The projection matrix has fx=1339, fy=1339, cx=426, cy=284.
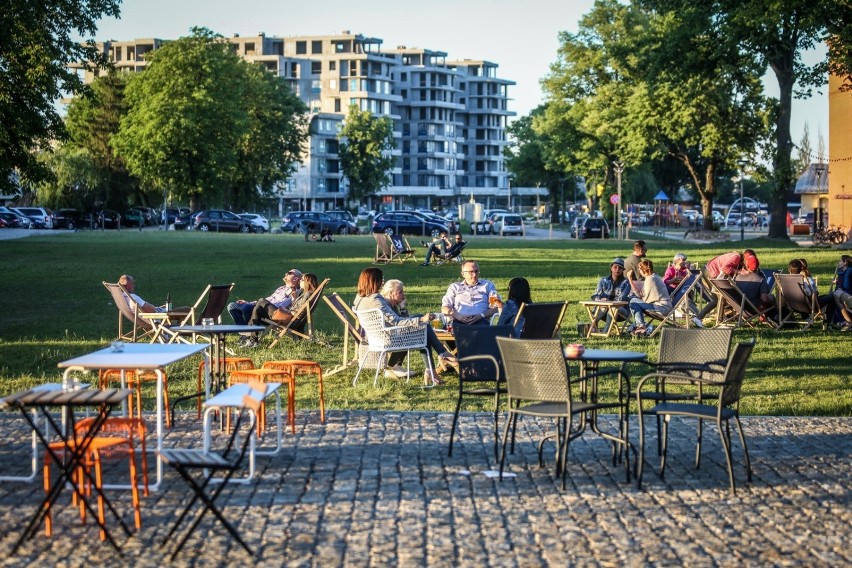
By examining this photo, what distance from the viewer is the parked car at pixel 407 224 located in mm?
72000

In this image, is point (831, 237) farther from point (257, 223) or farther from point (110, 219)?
point (110, 219)

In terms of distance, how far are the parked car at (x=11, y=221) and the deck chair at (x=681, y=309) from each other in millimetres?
67512

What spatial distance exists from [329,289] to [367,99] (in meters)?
152

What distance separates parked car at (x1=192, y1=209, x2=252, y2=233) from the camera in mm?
81125

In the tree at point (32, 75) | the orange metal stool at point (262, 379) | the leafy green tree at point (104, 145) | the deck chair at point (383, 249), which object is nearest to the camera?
the orange metal stool at point (262, 379)

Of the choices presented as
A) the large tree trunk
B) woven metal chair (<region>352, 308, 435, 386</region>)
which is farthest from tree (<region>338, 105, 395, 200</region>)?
woven metal chair (<region>352, 308, 435, 386</region>)

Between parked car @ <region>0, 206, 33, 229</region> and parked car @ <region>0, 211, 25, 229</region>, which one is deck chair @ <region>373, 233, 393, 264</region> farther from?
parked car @ <region>0, 206, 33, 229</region>

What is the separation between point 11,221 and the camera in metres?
81.8

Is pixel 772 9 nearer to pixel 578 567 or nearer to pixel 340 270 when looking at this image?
pixel 340 270

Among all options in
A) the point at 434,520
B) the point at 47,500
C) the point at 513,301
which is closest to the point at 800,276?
the point at 513,301

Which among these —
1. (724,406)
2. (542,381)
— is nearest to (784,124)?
(724,406)

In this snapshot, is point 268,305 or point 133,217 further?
point 133,217

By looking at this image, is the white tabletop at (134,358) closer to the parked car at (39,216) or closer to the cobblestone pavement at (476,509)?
the cobblestone pavement at (476,509)

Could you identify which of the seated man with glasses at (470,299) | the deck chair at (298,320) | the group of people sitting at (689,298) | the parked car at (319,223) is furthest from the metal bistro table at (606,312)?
the parked car at (319,223)
